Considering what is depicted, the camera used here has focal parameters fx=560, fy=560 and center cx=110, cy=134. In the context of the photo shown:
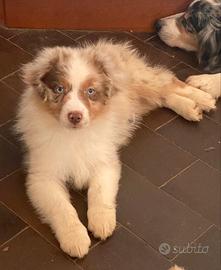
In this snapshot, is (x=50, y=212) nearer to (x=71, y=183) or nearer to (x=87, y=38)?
(x=71, y=183)

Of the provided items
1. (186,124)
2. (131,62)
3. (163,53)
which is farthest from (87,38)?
(186,124)

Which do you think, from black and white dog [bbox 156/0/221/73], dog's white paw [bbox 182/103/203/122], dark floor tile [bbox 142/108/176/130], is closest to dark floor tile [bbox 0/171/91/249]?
dark floor tile [bbox 142/108/176/130]

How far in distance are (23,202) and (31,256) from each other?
0.34 m

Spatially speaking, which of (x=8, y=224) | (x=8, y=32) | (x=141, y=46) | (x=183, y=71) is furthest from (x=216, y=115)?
(x=8, y=32)

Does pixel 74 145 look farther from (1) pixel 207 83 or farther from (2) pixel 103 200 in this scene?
(1) pixel 207 83

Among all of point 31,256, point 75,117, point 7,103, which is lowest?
point 31,256

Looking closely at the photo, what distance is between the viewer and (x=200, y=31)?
3.92 meters

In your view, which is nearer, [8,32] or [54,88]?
[54,88]

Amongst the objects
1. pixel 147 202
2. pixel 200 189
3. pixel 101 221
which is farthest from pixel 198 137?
pixel 101 221

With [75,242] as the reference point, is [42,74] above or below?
above

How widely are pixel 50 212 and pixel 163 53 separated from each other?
1.75m

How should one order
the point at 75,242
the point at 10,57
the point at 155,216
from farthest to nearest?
the point at 10,57 → the point at 155,216 → the point at 75,242

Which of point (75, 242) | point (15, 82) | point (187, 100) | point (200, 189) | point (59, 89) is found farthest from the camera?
point (15, 82)

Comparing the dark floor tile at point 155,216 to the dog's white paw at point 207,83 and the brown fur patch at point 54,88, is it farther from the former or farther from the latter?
the dog's white paw at point 207,83
